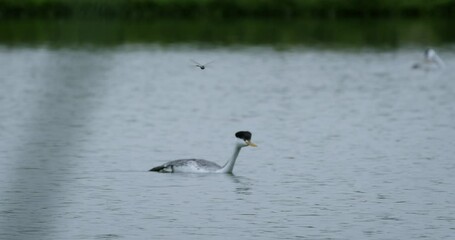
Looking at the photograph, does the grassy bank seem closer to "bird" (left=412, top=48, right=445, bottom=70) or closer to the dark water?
the dark water

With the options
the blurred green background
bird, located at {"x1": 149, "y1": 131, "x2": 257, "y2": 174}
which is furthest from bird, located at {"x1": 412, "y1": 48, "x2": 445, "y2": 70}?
bird, located at {"x1": 149, "y1": 131, "x2": 257, "y2": 174}

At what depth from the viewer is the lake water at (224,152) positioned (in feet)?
12.6

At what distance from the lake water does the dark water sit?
22 millimetres

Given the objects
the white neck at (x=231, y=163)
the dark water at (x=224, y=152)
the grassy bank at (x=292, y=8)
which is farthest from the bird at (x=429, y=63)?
the grassy bank at (x=292, y=8)

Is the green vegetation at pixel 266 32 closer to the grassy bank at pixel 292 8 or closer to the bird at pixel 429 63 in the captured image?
the grassy bank at pixel 292 8

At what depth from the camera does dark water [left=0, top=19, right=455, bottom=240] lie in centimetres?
383

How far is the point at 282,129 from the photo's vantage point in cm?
2295

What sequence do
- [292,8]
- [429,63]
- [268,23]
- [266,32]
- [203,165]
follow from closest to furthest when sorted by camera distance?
[203,165], [429,63], [266,32], [268,23], [292,8]

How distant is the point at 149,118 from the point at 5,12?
1383 inches

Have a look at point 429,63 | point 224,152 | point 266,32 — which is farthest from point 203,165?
point 266,32

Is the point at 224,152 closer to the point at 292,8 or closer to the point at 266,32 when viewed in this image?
the point at 266,32

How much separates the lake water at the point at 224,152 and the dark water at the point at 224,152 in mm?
22

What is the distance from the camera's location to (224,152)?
65.1 feet

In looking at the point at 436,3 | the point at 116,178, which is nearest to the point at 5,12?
the point at 436,3
